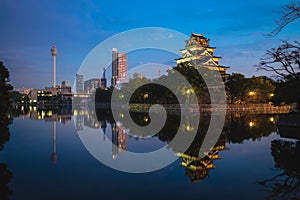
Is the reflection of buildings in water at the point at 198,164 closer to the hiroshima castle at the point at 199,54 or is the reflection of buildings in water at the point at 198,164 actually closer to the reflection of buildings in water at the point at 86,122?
the reflection of buildings in water at the point at 86,122

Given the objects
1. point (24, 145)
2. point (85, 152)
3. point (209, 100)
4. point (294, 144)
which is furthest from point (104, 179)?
point (209, 100)

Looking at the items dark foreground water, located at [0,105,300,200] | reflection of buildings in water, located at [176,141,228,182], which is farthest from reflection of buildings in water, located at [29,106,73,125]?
reflection of buildings in water, located at [176,141,228,182]

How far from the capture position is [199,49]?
5288 cm

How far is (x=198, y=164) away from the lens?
30.1ft

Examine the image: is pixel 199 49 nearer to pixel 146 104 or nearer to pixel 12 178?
pixel 146 104

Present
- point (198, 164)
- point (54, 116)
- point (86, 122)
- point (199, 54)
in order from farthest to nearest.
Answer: point (199, 54) → point (54, 116) → point (86, 122) → point (198, 164)

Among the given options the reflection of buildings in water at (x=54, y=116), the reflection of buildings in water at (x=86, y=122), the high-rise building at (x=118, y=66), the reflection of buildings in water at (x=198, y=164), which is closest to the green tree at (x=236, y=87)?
the reflection of buildings in water at (x=86, y=122)

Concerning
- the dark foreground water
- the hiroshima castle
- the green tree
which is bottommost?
the dark foreground water

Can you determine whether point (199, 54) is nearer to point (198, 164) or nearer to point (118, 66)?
point (198, 164)

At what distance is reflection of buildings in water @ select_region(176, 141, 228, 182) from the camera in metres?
7.91

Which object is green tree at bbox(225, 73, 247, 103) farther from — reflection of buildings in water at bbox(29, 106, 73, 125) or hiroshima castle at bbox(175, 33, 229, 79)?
reflection of buildings in water at bbox(29, 106, 73, 125)

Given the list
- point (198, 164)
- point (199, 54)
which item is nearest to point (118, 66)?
point (199, 54)

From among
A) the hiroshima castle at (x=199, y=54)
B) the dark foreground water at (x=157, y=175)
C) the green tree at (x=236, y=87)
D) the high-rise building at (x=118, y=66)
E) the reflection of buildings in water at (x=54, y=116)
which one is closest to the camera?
the dark foreground water at (x=157, y=175)

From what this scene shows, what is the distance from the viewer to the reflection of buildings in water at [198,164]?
26.0ft
